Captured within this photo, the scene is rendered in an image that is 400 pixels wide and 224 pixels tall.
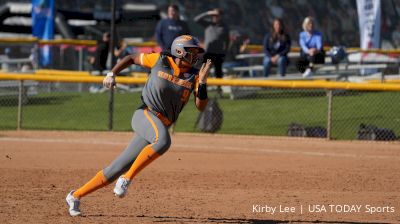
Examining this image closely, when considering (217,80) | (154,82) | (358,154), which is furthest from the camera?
(217,80)

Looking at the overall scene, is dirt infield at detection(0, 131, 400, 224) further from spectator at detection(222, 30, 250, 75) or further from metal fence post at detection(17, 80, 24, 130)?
spectator at detection(222, 30, 250, 75)

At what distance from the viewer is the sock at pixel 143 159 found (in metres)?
9.68

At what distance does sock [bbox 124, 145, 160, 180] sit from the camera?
9.68 meters

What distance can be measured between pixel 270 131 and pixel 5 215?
32.4 feet

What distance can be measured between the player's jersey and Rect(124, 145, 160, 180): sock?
0.48m

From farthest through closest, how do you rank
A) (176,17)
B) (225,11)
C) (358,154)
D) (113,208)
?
1. (225,11)
2. (176,17)
3. (358,154)
4. (113,208)

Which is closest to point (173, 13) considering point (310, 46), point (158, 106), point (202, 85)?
point (310, 46)

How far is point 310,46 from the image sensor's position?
2161 centimetres

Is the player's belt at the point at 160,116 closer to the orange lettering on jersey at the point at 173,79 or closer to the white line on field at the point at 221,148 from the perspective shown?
the orange lettering on jersey at the point at 173,79

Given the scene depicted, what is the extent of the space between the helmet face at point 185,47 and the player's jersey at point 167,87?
0.53 feet

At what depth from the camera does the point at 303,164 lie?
15.2 meters

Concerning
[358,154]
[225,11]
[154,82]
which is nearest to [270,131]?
[358,154]

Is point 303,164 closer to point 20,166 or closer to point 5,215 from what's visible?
point 20,166

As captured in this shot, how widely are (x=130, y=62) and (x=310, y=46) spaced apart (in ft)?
→ 38.5
